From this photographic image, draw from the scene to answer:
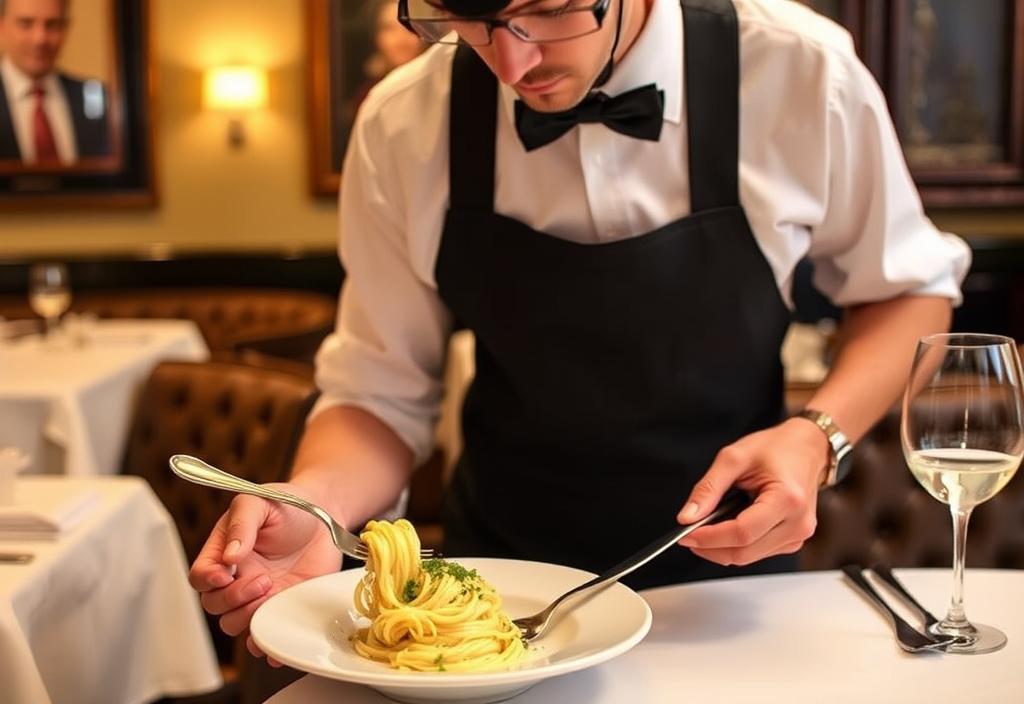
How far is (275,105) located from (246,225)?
2.11 ft

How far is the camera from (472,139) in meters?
1.78

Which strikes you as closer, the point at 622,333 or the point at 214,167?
the point at 622,333

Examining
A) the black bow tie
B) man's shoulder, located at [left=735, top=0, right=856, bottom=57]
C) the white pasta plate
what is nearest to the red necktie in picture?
the black bow tie

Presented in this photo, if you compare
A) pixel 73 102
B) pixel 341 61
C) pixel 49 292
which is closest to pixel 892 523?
pixel 49 292

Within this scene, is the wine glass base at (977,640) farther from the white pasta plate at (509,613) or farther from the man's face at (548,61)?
the man's face at (548,61)

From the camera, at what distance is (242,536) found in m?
1.27

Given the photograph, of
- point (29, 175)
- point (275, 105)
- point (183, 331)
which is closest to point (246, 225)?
point (275, 105)

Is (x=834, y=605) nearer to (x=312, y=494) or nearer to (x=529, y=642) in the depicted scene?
(x=529, y=642)

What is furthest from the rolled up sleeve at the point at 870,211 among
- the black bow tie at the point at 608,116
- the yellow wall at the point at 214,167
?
the yellow wall at the point at 214,167

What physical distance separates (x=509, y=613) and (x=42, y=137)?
622 cm

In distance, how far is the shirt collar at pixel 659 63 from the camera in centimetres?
169

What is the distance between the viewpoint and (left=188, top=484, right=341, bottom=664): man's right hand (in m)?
1.26

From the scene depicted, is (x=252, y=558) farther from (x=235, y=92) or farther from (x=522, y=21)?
(x=235, y=92)

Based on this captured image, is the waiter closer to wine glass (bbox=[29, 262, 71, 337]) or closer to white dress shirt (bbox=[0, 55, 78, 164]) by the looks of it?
wine glass (bbox=[29, 262, 71, 337])
